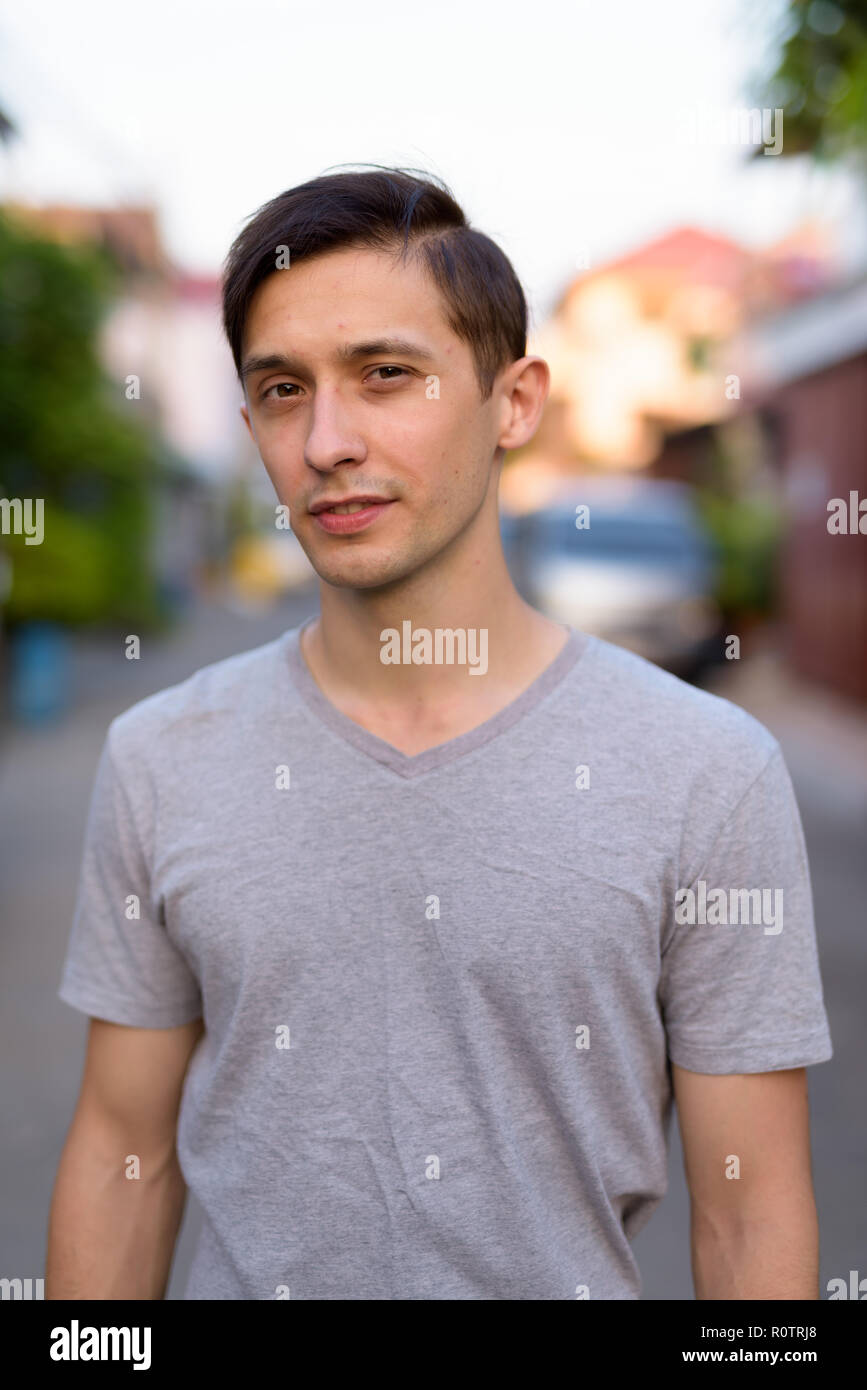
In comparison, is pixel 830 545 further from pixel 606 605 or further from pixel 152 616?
pixel 152 616

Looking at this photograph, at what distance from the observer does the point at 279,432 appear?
184 cm

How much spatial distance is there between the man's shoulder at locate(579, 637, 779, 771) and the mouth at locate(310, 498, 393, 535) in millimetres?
367

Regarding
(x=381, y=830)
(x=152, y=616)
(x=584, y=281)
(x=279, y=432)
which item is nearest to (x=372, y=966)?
(x=381, y=830)

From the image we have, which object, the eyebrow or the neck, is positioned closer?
the eyebrow

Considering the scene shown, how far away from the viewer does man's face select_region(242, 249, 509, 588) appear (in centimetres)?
176

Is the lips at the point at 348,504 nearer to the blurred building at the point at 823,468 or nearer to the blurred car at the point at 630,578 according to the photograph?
the blurred car at the point at 630,578

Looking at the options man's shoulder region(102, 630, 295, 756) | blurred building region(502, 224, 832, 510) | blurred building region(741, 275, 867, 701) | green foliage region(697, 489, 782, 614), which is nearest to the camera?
man's shoulder region(102, 630, 295, 756)

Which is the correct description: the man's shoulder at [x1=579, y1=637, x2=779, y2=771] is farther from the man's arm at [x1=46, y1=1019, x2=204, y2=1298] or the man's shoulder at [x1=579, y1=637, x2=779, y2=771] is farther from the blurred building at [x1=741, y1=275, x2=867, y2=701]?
the blurred building at [x1=741, y1=275, x2=867, y2=701]

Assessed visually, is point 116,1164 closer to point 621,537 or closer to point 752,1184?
point 752,1184

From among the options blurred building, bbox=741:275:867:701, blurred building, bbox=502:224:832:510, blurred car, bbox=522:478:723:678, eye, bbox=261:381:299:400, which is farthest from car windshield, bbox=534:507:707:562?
blurred building, bbox=502:224:832:510

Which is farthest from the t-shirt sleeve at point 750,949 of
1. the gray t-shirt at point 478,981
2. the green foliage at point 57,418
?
the green foliage at point 57,418

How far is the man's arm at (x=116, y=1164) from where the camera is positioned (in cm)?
193

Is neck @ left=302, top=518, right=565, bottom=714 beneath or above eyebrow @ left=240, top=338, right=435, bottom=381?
beneath

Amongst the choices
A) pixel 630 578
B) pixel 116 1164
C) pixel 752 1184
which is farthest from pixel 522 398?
pixel 630 578
